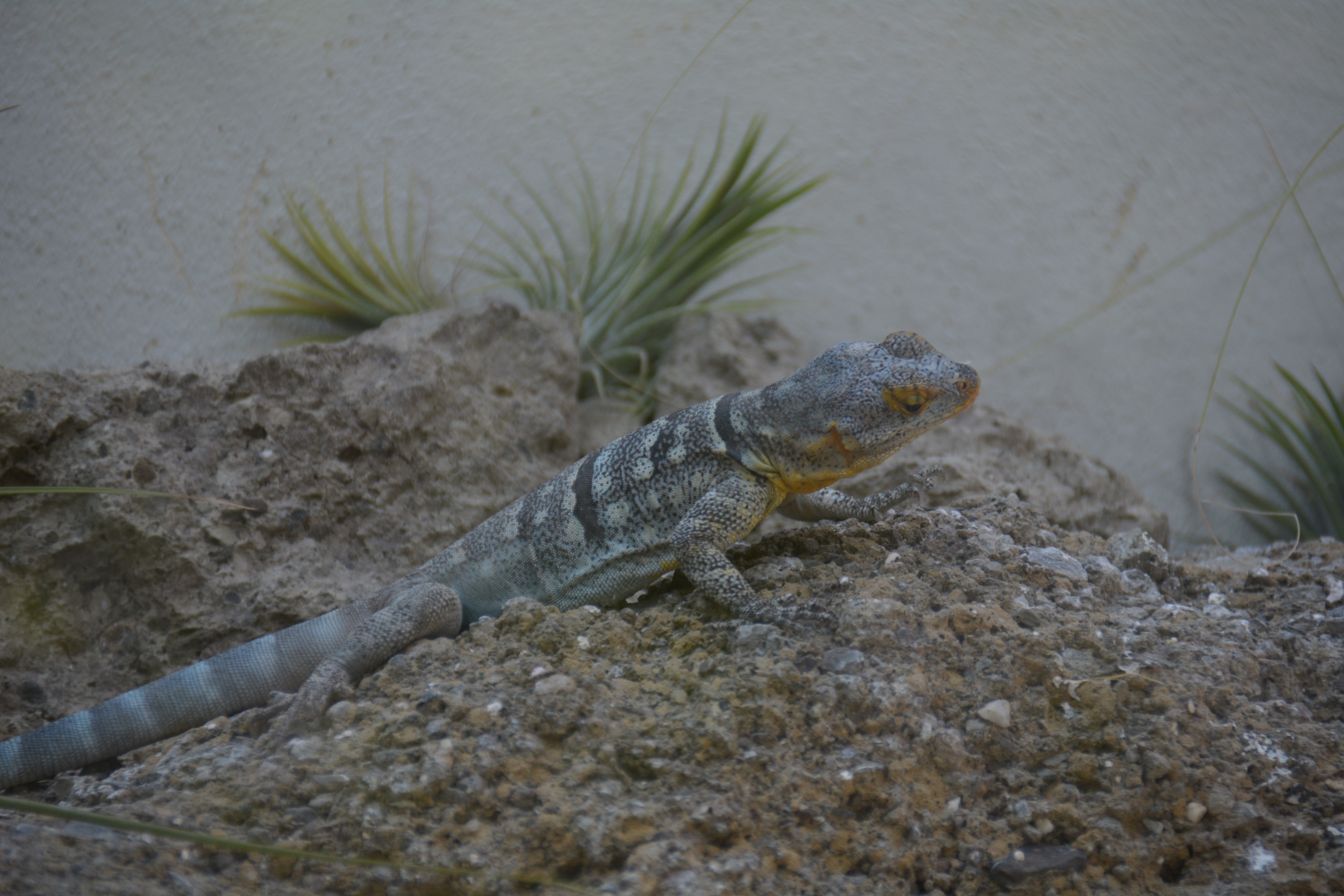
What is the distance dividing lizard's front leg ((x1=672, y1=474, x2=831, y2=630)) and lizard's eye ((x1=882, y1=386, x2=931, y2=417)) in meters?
0.54

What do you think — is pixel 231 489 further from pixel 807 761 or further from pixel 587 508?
pixel 807 761

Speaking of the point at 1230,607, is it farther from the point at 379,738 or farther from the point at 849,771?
the point at 379,738

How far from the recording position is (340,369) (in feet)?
13.2

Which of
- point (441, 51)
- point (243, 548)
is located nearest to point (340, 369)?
point (243, 548)

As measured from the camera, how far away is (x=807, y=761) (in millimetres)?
2201

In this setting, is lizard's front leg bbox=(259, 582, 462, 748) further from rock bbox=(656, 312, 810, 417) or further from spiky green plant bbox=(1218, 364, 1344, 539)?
spiky green plant bbox=(1218, 364, 1344, 539)

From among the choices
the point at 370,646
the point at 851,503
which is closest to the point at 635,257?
the point at 851,503

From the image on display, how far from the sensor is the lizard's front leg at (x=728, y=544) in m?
2.62

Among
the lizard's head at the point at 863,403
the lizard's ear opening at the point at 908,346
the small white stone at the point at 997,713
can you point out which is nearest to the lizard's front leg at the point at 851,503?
the lizard's head at the point at 863,403

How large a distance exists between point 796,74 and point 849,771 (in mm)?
5164

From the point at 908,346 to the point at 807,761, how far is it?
149 cm

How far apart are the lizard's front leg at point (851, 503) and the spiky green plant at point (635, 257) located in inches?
65.4

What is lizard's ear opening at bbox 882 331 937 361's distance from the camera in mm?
2949

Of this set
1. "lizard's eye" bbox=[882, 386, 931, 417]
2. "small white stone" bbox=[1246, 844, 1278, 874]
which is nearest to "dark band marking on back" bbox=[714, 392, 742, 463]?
"lizard's eye" bbox=[882, 386, 931, 417]
